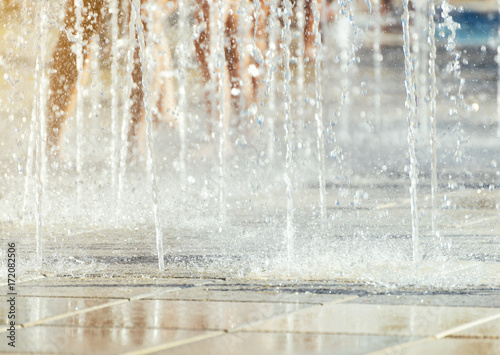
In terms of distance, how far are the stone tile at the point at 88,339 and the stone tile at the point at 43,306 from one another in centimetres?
19

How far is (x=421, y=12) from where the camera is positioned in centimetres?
2436

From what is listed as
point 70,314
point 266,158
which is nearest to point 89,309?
point 70,314

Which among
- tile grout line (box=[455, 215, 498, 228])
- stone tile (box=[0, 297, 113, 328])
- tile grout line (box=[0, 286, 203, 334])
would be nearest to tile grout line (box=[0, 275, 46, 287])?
stone tile (box=[0, 297, 113, 328])

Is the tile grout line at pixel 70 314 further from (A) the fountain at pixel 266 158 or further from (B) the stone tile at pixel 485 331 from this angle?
(B) the stone tile at pixel 485 331

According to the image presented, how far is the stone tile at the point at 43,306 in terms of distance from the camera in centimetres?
315

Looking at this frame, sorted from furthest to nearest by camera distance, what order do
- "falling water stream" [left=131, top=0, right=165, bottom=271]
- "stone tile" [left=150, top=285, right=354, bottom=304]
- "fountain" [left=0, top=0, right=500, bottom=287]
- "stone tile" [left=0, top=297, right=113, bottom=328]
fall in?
"fountain" [left=0, top=0, right=500, bottom=287] < "falling water stream" [left=131, top=0, right=165, bottom=271] < "stone tile" [left=150, top=285, right=354, bottom=304] < "stone tile" [left=0, top=297, right=113, bottom=328]

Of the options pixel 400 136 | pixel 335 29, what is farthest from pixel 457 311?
A: pixel 335 29

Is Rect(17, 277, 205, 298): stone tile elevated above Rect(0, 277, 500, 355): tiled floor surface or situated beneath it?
elevated above

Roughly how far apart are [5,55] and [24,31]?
3512mm

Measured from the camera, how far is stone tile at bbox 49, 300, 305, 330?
2.98m

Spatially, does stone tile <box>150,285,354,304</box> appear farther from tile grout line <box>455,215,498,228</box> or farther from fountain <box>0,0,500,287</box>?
tile grout line <box>455,215,498,228</box>

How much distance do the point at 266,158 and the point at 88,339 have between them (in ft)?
37.9

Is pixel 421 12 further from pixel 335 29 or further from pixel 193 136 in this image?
pixel 193 136

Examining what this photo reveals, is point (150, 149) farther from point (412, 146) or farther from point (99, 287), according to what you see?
point (99, 287)
